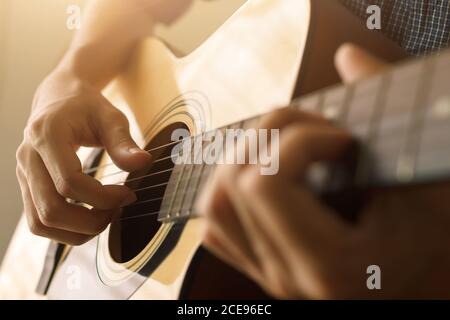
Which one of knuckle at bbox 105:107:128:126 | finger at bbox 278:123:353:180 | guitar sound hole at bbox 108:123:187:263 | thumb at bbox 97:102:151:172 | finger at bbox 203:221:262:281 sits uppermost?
knuckle at bbox 105:107:128:126

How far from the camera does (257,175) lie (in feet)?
1.18

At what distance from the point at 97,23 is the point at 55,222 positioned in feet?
1.51

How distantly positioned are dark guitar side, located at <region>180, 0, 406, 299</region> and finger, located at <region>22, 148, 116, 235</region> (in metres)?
0.22

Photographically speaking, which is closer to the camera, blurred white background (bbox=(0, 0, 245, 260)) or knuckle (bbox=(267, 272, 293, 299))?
knuckle (bbox=(267, 272, 293, 299))

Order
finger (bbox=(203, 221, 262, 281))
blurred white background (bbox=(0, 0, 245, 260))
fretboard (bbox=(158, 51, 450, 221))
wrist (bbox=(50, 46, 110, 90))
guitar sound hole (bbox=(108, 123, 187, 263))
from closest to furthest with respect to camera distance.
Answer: fretboard (bbox=(158, 51, 450, 221)) < finger (bbox=(203, 221, 262, 281)) < guitar sound hole (bbox=(108, 123, 187, 263)) < wrist (bbox=(50, 46, 110, 90)) < blurred white background (bbox=(0, 0, 245, 260))

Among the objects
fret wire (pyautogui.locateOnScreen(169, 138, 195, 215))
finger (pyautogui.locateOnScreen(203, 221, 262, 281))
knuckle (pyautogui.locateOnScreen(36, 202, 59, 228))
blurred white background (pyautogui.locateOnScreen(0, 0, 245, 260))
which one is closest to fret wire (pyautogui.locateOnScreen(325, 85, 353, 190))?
finger (pyautogui.locateOnScreen(203, 221, 262, 281))

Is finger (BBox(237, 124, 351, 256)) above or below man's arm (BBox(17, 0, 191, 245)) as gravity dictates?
below

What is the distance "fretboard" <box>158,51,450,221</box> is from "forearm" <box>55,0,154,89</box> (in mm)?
646

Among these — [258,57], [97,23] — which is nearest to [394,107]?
[258,57]

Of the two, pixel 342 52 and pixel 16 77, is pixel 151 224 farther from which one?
pixel 16 77

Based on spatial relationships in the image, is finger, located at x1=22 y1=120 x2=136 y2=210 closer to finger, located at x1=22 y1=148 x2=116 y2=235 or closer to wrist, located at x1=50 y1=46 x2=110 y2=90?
finger, located at x1=22 y1=148 x2=116 y2=235

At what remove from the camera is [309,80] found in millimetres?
532

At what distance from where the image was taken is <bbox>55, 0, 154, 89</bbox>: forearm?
0.95 metres

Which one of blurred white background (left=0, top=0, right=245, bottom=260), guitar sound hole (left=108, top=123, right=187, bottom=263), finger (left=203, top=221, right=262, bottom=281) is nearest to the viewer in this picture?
finger (left=203, top=221, right=262, bottom=281)
